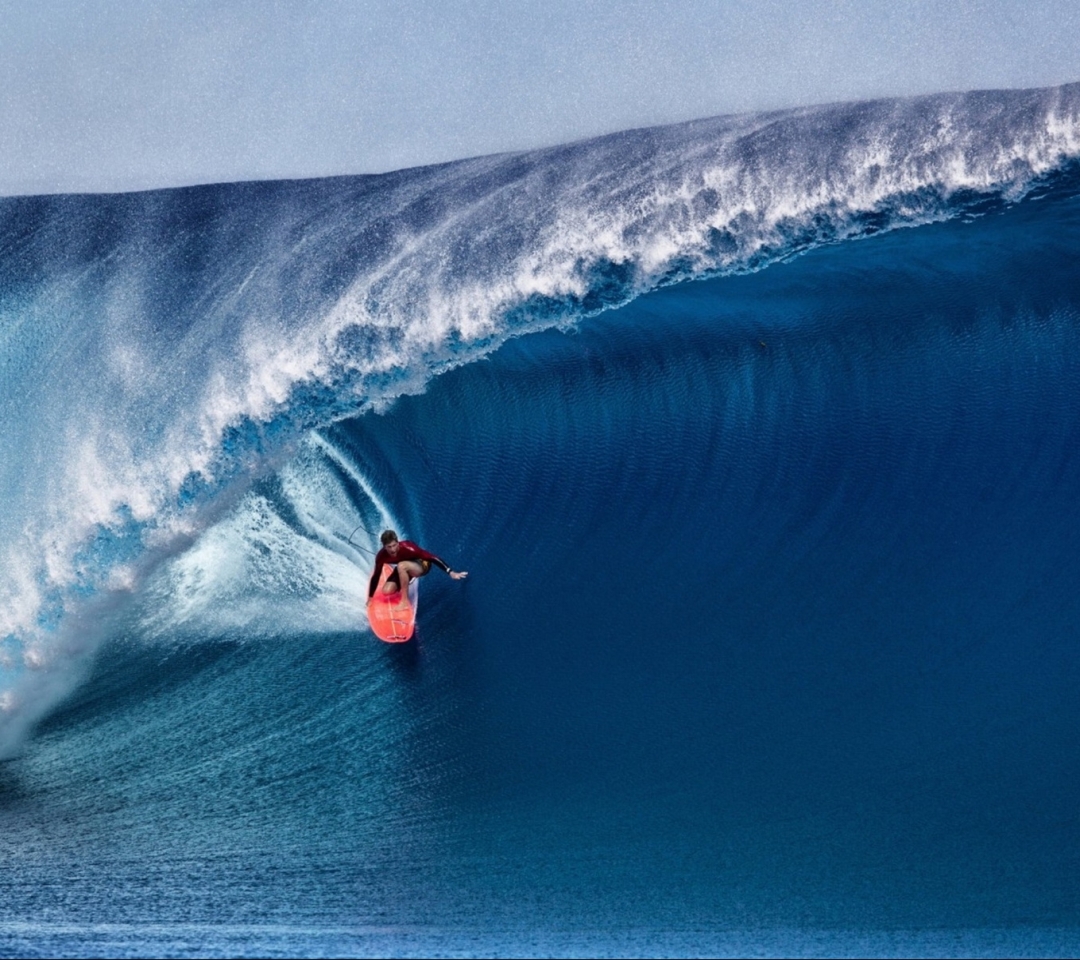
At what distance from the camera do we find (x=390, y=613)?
290 inches

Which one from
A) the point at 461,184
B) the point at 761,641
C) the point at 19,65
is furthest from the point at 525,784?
the point at 19,65

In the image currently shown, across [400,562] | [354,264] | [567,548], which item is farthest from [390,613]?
[354,264]

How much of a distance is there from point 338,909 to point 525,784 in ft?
4.35

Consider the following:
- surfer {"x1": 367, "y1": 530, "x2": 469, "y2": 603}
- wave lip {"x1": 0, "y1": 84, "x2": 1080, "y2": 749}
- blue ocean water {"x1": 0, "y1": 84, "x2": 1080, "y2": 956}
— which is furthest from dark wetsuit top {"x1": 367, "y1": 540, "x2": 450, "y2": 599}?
wave lip {"x1": 0, "y1": 84, "x2": 1080, "y2": 749}

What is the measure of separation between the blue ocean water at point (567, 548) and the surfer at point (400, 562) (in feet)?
1.53

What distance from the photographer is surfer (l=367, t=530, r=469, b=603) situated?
7.24 m

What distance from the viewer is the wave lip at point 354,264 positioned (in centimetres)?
938

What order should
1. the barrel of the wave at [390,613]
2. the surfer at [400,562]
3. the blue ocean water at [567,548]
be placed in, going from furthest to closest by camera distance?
the barrel of the wave at [390,613] → the surfer at [400,562] → the blue ocean water at [567,548]

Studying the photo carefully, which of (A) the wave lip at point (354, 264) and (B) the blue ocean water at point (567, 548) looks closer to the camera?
(B) the blue ocean water at point (567, 548)

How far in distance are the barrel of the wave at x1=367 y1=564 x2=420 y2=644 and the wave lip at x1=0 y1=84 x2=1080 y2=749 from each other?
2201mm

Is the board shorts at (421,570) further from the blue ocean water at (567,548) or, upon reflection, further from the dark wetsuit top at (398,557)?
the blue ocean water at (567,548)

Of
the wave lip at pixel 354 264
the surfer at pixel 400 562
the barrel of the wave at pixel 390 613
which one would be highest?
the wave lip at pixel 354 264

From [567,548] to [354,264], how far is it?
3.81m

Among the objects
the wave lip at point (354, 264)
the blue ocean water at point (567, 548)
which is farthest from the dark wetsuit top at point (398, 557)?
the wave lip at point (354, 264)
